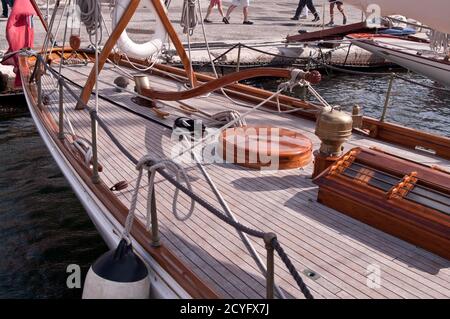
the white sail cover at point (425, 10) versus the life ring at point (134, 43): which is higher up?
the white sail cover at point (425, 10)

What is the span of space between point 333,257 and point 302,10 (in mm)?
24603

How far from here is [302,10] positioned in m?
26.4

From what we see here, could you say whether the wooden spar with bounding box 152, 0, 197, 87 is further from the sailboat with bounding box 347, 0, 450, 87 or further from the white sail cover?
the white sail cover

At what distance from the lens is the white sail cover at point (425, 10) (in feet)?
10.6

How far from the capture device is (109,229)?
4.38m

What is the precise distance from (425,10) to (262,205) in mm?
2349

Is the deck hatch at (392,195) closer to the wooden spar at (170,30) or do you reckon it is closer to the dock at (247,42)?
the wooden spar at (170,30)

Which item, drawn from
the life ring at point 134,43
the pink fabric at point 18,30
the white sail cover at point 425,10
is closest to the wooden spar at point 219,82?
the life ring at point 134,43

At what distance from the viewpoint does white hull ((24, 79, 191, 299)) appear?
3484 mm

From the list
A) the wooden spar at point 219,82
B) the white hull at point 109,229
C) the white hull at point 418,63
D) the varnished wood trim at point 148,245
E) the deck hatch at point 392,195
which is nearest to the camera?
the varnished wood trim at point 148,245

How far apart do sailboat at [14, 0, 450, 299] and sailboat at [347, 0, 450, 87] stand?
4.10 ft

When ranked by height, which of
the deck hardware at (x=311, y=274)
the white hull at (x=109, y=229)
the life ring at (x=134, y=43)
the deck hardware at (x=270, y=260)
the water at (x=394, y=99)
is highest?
the life ring at (x=134, y=43)

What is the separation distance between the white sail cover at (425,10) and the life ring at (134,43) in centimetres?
464
